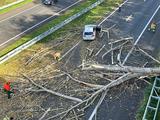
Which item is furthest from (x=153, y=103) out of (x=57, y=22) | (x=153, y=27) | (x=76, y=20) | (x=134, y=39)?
(x=57, y=22)

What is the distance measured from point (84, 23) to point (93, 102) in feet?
60.6

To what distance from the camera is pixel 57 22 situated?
4422 centimetres

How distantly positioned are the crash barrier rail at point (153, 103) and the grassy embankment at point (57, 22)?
12.8 meters

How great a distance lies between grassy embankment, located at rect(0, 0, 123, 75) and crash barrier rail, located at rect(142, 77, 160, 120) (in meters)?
12.8

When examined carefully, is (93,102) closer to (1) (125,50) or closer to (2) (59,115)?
(2) (59,115)

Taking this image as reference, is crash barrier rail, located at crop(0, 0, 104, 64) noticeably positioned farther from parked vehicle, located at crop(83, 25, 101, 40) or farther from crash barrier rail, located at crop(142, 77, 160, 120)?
crash barrier rail, located at crop(142, 77, 160, 120)

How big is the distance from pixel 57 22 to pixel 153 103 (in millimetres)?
21517

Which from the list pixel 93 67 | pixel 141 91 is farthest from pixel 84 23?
pixel 141 91

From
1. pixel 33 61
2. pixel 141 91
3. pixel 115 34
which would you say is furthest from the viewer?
pixel 115 34

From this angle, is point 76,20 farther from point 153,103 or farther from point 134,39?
point 153,103

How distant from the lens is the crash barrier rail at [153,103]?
2473 centimetres

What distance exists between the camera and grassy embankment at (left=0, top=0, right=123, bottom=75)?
32875 mm

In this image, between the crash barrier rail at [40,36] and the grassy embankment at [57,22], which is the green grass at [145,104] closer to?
the grassy embankment at [57,22]

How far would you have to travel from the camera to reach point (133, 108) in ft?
85.2
